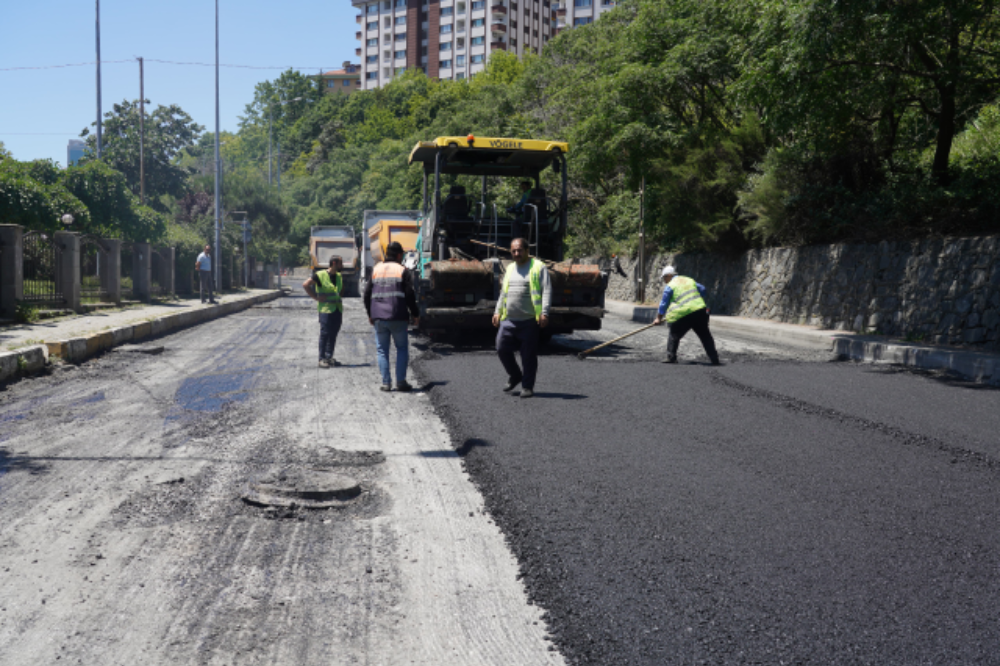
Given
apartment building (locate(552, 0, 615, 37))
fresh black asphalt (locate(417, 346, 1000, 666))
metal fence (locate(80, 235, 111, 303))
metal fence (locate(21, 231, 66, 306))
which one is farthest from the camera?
apartment building (locate(552, 0, 615, 37))

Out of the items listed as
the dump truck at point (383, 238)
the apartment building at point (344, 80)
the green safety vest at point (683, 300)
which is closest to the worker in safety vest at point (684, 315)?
the green safety vest at point (683, 300)

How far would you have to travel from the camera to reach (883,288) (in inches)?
627

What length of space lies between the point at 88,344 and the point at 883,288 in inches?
545

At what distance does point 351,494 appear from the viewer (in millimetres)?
4652

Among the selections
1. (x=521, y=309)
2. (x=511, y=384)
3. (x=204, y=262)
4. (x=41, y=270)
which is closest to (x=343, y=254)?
(x=204, y=262)

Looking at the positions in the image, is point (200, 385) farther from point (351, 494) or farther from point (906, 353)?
point (906, 353)

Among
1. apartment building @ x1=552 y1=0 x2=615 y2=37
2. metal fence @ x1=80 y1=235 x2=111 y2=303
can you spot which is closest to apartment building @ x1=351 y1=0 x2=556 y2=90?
apartment building @ x1=552 y1=0 x2=615 y2=37

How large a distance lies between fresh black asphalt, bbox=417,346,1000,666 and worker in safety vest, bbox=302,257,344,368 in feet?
10.4

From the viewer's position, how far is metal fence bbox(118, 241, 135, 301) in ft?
75.5

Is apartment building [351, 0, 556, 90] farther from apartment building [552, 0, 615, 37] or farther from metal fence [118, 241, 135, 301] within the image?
metal fence [118, 241, 135, 301]

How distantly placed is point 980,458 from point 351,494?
4.28 m

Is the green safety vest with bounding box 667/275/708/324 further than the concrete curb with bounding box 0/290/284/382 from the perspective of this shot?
Yes

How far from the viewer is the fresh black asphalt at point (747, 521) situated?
115 inches

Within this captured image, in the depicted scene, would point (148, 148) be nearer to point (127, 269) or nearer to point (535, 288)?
point (127, 269)
